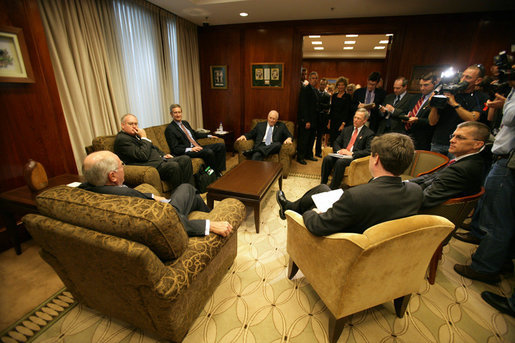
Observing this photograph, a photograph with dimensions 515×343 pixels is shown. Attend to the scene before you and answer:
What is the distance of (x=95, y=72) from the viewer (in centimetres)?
274

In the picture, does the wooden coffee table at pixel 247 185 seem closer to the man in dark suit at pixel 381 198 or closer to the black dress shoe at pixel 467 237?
the man in dark suit at pixel 381 198

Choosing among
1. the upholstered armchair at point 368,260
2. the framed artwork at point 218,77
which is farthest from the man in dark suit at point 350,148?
the framed artwork at point 218,77

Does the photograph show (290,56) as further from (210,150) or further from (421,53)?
(210,150)

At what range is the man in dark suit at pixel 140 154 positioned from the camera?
256 cm

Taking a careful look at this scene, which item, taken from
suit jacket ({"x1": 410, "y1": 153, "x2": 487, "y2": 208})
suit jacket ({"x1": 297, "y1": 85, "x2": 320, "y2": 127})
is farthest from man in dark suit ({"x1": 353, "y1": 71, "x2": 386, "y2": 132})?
suit jacket ({"x1": 410, "y1": 153, "x2": 487, "y2": 208})

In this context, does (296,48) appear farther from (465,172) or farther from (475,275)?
(475,275)

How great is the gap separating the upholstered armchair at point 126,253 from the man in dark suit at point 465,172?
4.99 ft

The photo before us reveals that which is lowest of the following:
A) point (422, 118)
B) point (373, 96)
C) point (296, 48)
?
point (422, 118)

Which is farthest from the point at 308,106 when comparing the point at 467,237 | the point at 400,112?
the point at 467,237

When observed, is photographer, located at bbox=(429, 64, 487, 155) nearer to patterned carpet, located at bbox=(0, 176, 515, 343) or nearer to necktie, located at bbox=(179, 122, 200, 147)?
patterned carpet, located at bbox=(0, 176, 515, 343)

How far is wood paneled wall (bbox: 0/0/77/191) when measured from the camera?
1.93 meters

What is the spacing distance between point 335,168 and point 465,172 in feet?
4.98

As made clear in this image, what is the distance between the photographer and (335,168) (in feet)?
9.76

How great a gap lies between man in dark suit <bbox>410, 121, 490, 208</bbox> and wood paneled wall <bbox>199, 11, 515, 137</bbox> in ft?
9.10
